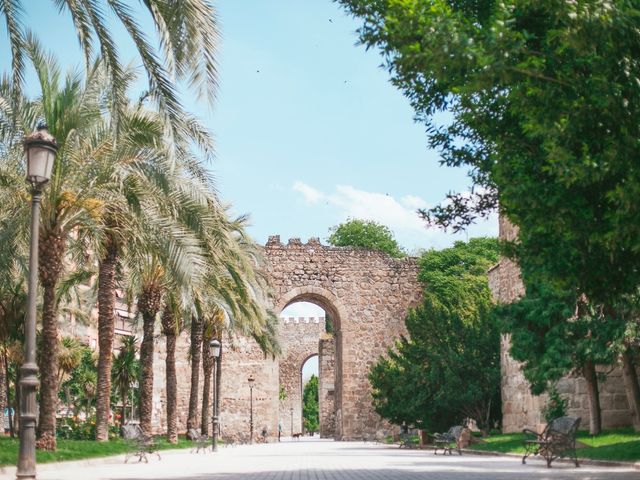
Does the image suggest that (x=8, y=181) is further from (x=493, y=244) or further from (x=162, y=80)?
(x=493, y=244)

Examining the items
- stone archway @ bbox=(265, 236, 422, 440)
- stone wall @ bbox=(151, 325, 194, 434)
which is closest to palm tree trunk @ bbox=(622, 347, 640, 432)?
stone archway @ bbox=(265, 236, 422, 440)

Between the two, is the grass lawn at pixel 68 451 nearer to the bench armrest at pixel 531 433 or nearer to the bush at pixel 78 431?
the bench armrest at pixel 531 433

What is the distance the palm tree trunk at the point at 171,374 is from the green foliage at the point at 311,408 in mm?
56490

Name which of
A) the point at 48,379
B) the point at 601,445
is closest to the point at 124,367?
the point at 48,379

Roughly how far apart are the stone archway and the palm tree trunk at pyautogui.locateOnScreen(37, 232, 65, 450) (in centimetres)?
2376

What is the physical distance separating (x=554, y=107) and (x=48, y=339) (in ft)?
36.1

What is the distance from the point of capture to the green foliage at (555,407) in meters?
19.3

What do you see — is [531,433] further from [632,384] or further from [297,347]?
[297,347]

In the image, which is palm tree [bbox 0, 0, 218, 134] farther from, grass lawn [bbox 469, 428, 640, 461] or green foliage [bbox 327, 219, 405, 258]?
green foliage [bbox 327, 219, 405, 258]

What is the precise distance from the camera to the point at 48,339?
620 inches

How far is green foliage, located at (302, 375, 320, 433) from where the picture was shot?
84688 millimetres

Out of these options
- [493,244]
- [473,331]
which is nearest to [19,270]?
[473,331]

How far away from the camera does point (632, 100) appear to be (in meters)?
7.55

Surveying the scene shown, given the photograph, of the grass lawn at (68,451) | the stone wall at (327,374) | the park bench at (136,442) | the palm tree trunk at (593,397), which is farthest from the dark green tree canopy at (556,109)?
the stone wall at (327,374)
